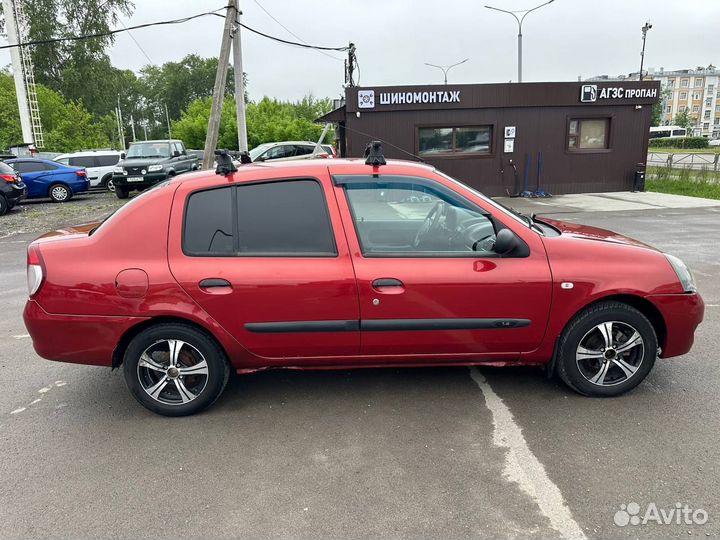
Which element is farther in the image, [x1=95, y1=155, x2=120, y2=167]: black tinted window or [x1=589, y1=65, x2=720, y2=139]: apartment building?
[x1=589, y1=65, x2=720, y2=139]: apartment building

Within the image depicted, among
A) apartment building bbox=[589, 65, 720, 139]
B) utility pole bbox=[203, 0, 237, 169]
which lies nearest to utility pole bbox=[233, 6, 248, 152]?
utility pole bbox=[203, 0, 237, 169]

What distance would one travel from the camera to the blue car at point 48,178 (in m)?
18.2

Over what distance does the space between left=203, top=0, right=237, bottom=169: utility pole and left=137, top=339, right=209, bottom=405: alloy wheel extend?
38.6ft

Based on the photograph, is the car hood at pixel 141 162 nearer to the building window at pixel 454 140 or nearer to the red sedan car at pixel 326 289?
the building window at pixel 454 140

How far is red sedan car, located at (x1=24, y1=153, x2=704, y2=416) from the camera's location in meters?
3.41

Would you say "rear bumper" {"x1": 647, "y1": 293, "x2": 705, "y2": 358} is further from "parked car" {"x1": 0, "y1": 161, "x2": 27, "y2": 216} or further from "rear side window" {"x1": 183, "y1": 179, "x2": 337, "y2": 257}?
"parked car" {"x1": 0, "y1": 161, "x2": 27, "y2": 216}

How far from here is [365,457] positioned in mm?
3113

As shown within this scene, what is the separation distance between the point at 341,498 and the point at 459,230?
6.01 ft

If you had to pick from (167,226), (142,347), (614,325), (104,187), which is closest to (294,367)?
(142,347)

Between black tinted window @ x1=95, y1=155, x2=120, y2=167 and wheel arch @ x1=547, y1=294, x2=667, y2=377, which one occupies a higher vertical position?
black tinted window @ x1=95, y1=155, x2=120, y2=167

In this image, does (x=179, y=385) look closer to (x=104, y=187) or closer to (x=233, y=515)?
(x=233, y=515)

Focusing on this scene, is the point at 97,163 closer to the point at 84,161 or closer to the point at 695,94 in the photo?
the point at 84,161

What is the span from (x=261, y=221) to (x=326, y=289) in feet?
2.01

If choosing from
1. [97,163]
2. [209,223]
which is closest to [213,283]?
[209,223]
